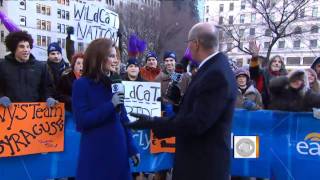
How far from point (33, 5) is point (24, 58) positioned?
61.9 meters

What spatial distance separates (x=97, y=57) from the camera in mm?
3625

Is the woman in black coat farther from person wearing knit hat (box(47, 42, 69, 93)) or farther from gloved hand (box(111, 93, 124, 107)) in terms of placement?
gloved hand (box(111, 93, 124, 107))

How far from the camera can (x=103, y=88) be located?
3680 millimetres

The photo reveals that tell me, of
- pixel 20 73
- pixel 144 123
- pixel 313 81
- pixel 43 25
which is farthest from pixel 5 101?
pixel 43 25

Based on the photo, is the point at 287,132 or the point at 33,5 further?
the point at 33,5

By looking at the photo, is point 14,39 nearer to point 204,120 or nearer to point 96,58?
point 96,58

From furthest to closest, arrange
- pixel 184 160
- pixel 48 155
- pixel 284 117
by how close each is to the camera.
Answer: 1. pixel 284 117
2. pixel 48 155
3. pixel 184 160

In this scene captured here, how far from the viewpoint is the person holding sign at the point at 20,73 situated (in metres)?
5.05

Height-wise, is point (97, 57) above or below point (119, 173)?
above

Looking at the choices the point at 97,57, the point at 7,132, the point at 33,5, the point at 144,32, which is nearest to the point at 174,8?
the point at 7,132

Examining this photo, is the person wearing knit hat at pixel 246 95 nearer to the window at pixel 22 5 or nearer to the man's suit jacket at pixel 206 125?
the man's suit jacket at pixel 206 125

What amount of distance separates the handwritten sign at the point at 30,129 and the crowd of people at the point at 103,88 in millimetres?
146

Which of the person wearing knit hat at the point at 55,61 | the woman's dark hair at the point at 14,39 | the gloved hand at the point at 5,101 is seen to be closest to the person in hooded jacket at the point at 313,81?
the person wearing knit hat at the point at 55,61

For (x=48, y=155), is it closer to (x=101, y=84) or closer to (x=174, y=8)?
(x=101, y=84)
